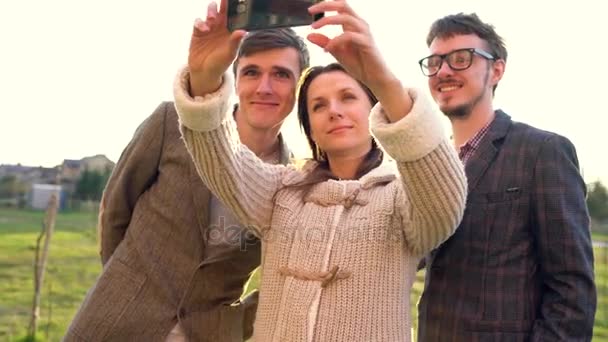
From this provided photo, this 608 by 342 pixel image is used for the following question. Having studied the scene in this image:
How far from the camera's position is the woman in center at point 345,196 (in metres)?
1.39

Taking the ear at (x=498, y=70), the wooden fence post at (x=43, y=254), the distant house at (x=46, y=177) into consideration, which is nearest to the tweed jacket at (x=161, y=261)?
the ear at (x=498, y=70)

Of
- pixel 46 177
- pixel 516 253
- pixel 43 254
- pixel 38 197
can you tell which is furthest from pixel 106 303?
pixel 38 197

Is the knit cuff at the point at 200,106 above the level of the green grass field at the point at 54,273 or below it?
above

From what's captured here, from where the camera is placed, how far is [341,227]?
1.58 m

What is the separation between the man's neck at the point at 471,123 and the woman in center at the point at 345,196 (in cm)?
29

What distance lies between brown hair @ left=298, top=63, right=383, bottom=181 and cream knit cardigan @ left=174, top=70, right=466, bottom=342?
0.07 m

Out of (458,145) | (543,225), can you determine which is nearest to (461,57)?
(458,145)

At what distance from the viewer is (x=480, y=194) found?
1.75 meters

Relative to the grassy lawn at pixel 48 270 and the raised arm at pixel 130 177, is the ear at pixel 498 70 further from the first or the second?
the grassy lawn at pixel 48 270

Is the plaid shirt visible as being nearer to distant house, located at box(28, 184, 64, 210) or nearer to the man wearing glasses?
the man wearing glasses

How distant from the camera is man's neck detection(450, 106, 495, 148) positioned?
188 centimetres

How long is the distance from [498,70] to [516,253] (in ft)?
1.91

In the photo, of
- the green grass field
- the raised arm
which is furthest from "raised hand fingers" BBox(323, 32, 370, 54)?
the green grass field

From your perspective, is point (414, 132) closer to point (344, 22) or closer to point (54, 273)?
point (344, 22)
